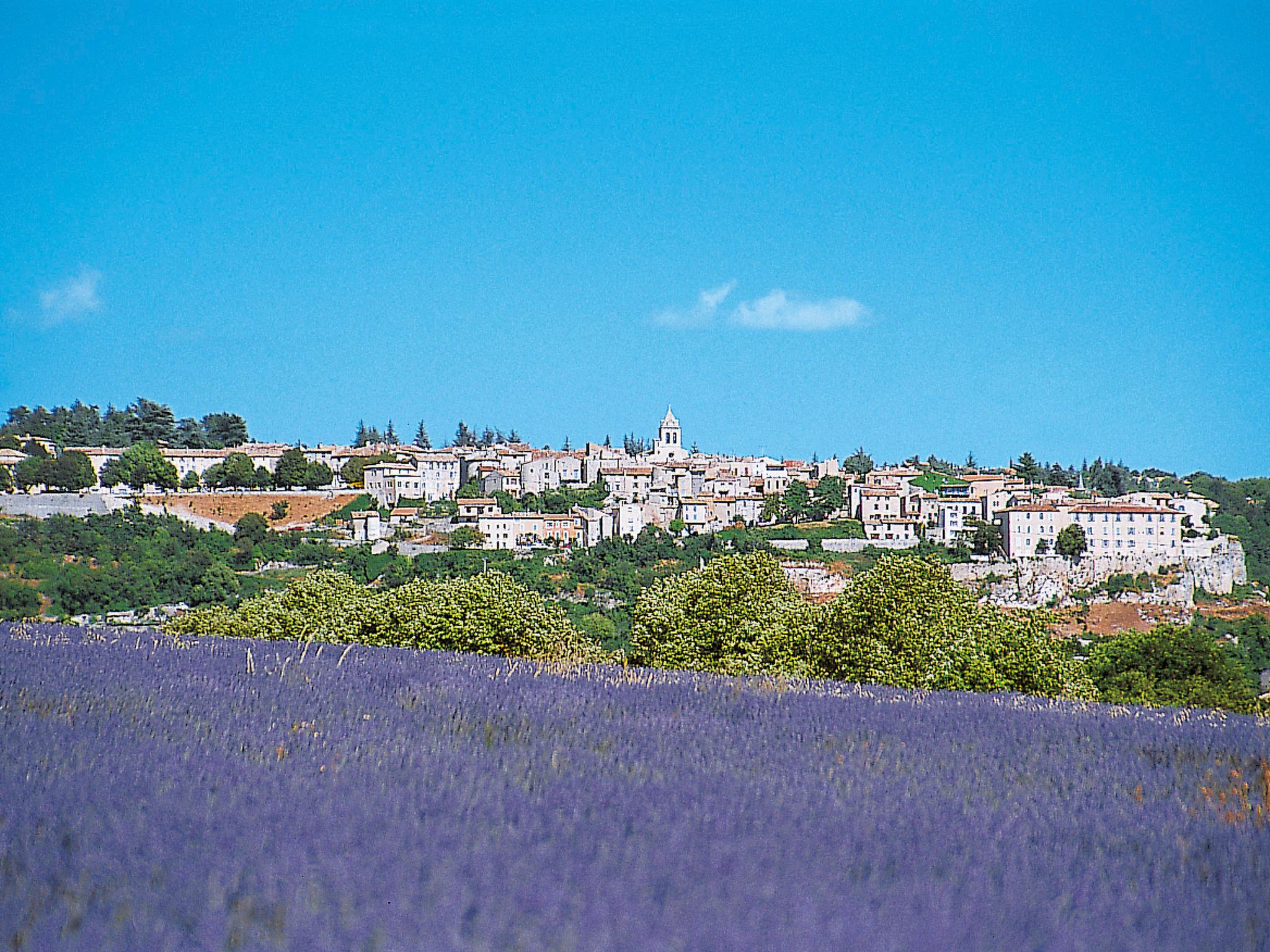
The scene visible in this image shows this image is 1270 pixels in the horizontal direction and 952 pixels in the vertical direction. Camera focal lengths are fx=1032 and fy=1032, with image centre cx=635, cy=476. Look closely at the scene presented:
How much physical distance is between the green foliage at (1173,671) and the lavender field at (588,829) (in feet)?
55.6

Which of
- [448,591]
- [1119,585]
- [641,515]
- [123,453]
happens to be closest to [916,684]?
[448,591]

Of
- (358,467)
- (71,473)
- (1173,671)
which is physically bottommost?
(1173,671)

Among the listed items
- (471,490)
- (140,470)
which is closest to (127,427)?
(140,470)

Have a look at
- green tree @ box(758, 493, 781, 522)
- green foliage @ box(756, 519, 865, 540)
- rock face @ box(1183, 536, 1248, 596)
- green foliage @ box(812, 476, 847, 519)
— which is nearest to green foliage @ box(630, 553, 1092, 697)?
green foliage @ box(756, 519, 865, 540)

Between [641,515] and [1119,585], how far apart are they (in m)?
42.5

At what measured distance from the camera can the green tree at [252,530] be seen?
8338cm

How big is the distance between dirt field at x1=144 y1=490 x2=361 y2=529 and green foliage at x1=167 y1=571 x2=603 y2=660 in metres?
83.3

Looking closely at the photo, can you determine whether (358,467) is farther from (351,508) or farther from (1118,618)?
(1118,618)

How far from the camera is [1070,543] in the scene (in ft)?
292

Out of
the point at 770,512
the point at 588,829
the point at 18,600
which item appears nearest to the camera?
the point at 588,829

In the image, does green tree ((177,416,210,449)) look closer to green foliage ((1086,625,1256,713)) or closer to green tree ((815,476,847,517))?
green tree ((815,476,847,517))

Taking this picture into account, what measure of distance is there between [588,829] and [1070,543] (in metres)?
94.5

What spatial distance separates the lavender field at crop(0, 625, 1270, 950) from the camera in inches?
76.9

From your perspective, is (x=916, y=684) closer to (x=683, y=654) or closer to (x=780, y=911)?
(x=683, y=654)
